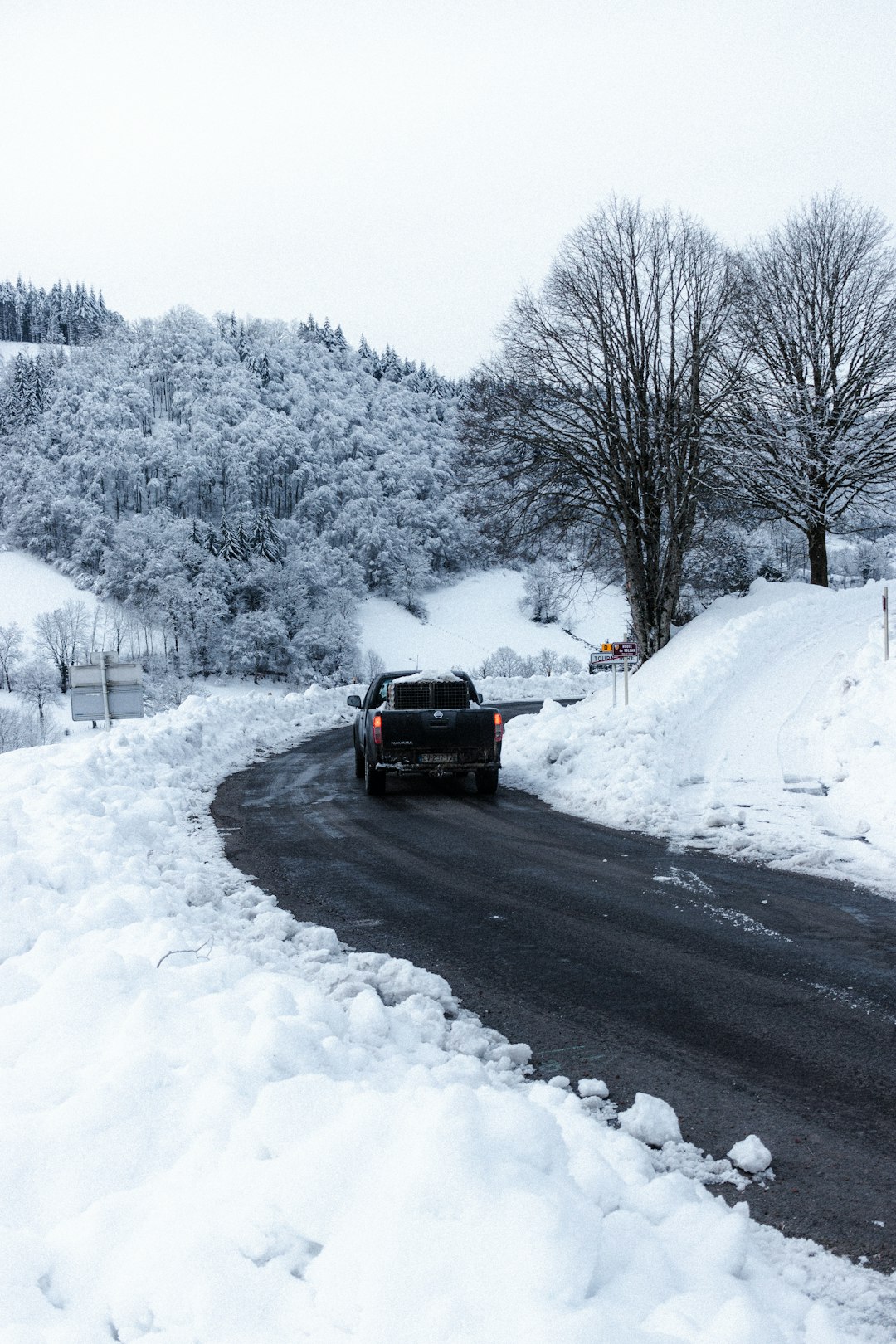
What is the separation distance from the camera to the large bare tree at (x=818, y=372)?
2464 centimetres

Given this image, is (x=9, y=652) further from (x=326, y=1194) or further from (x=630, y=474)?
(x=326, y=1194)

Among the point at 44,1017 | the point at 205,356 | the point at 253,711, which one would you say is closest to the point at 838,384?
the point at 253,711

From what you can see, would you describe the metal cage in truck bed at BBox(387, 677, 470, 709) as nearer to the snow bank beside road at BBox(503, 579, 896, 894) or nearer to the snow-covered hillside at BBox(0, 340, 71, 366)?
the snow bank beside road at BBox(503, 579, 896, 894)

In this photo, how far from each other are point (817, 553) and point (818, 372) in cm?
574

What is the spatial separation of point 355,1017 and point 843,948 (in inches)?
141

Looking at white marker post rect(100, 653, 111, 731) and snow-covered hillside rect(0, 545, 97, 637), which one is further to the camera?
snow-covered hillside rect(0, 545, 97, 637)

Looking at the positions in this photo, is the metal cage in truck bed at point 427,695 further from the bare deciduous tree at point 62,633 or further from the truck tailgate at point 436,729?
the bare deciduous tree at point 62,633

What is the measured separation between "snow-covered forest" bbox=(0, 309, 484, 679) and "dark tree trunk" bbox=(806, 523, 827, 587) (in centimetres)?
5639

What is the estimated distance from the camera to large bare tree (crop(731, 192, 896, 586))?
2464 cm

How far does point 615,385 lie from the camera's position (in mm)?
22891

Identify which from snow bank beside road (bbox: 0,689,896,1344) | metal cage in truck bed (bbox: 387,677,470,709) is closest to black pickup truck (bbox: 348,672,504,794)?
metal cage in truck bed (bbox: 387,677,470,709)

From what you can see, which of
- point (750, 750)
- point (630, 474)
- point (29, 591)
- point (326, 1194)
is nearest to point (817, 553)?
point (630, 474)

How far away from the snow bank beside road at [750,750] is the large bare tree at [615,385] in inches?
181

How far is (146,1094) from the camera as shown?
3256mm
